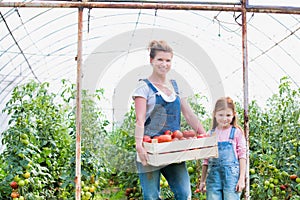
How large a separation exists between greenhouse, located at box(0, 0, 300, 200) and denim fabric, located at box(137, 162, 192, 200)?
69cm

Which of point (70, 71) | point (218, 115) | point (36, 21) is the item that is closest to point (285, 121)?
point (218, 115)

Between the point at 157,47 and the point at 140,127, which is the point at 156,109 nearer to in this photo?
the point at 140,127

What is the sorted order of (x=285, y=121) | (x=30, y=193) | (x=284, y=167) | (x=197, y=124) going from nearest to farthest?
(x=197, y=124) < (x=30, y=193) < (x=284, y=167) < (x=285, y=121)

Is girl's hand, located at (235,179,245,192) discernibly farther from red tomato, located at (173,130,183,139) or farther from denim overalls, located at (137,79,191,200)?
red tomato, located at (173,130,183,139)

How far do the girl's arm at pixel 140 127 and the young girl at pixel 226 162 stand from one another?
0.77 metres

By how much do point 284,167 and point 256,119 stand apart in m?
1.01

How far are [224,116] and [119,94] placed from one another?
954 mm

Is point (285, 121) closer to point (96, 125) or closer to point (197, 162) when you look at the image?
point (197, 162)

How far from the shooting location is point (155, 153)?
248 cm

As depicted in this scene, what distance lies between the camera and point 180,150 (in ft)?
8.55

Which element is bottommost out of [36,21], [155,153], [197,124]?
[155,153]

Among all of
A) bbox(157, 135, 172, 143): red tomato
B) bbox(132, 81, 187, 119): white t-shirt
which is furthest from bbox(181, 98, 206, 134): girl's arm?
bbox(157, 135, 172, 143): red tomato

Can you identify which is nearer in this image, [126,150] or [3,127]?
[126,150]

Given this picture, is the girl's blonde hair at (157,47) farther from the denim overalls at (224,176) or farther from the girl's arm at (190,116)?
the denim overalls at (224,176)
